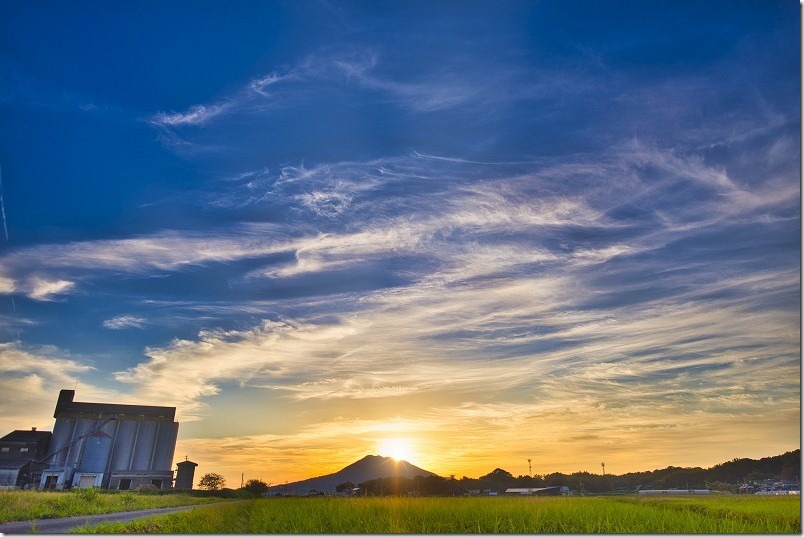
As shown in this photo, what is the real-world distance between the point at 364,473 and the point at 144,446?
660 centimetres

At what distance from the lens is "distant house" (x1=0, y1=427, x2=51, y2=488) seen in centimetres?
810

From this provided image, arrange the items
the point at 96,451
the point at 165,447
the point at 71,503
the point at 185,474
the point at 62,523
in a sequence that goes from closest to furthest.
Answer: the point at 62,523
the point at 71,503
the point at 185,474
the point at 165,447
the point at 96,451

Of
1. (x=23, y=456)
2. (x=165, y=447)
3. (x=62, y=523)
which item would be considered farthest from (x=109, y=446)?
(x=62, y=523)

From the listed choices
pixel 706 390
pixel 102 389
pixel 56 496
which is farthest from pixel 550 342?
pixel 56 496

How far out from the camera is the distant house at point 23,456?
8102mm

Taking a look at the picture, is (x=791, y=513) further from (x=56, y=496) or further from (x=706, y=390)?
(x=56, y=496)

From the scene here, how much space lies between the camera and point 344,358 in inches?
284

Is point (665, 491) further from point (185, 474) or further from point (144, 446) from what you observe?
point (144, 446)

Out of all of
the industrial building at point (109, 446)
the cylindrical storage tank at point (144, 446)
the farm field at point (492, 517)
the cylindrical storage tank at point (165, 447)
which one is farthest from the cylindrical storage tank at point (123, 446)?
the farm field at point (492, 517)

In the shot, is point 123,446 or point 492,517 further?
point 123,446

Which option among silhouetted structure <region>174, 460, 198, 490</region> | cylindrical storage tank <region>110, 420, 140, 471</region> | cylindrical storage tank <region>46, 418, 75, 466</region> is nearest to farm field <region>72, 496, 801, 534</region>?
silhouetted structure <region>174, 460, 198, 490</region>

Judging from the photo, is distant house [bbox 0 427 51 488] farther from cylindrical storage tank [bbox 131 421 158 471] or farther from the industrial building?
cylindrical storage tank [bbox 131 421 158 471]

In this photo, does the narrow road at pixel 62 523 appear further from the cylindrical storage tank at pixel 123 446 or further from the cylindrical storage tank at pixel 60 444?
the cylindrical storage tank at pixel 123 446

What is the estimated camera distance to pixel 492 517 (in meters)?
5.57
